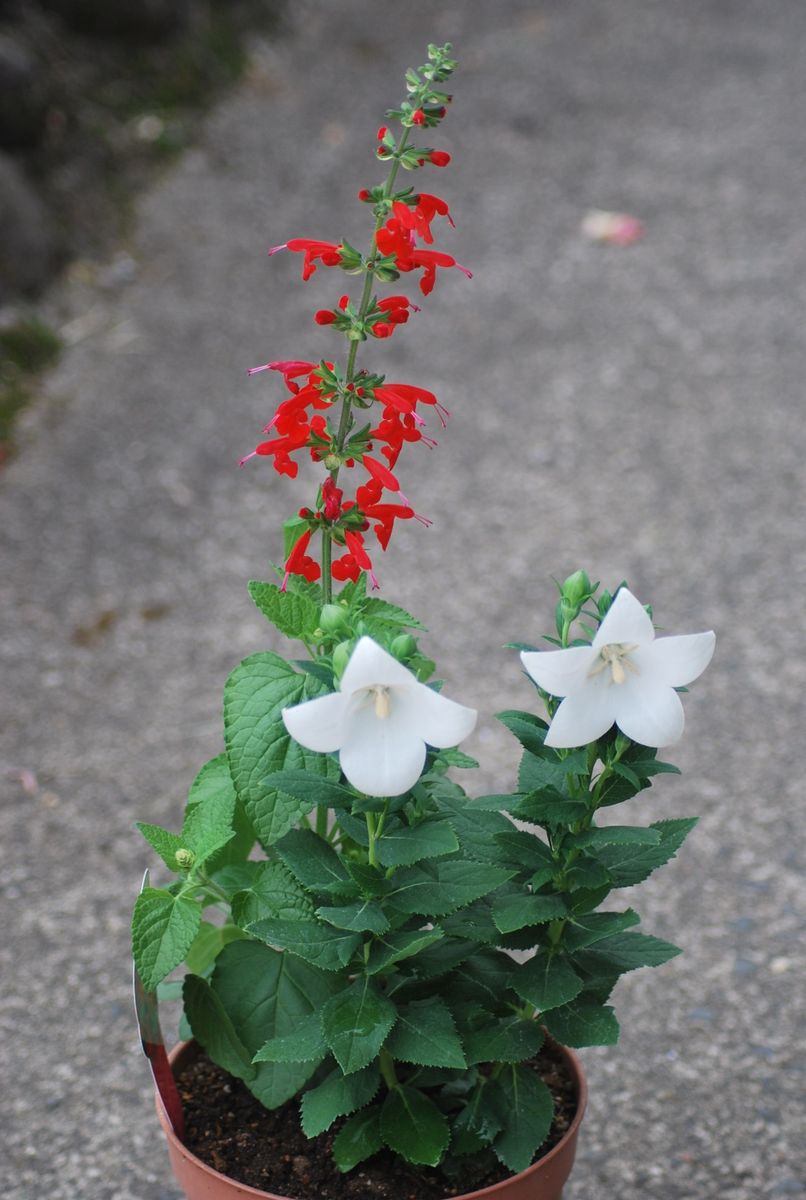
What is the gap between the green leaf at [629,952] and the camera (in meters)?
0.92

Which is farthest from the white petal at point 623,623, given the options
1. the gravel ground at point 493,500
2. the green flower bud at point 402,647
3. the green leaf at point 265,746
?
the gravel ground at point 493,500

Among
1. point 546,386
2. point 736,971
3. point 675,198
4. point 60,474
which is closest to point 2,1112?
point 736,971

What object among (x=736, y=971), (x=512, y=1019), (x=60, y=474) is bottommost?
(x=736, y=971)

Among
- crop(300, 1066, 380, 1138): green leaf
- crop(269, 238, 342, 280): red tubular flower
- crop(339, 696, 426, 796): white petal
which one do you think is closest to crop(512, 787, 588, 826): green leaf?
crop(339, 696, 426, 796): white petal

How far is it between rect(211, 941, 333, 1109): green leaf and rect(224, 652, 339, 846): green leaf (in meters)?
0.13

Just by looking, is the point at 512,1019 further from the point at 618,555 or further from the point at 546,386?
the point at 546,386

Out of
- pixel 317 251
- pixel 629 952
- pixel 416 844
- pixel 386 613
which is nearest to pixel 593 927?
pixel 629 952

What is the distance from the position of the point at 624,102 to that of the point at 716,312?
127cm

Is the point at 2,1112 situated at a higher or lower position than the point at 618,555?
lower

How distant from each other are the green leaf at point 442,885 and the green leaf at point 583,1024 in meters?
0.11

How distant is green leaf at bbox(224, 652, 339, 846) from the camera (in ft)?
2.96

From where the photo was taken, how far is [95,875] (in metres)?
1.77

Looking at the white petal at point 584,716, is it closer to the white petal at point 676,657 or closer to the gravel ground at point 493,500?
the white petal at point 676,657

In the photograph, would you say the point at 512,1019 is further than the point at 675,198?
No
